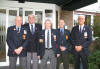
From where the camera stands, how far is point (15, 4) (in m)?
6.84

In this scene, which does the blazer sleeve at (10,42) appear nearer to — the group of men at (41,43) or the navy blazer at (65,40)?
the group of men at (41,43)

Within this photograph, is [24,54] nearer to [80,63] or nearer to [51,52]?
[51,52]

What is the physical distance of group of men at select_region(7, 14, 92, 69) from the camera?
142 inches

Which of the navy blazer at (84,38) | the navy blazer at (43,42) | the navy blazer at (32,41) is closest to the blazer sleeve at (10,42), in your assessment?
the navy blazer at (32,41)

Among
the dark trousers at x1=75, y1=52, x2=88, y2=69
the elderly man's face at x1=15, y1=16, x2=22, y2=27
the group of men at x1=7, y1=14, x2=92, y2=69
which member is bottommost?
the dark trousers at x1=75, y1=52, x2=88, y2=69

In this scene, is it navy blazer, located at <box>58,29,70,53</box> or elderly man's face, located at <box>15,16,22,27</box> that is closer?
elderly man's face, located at <box>15,16,22,27</box>

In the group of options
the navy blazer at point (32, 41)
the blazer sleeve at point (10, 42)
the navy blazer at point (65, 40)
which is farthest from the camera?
the navy blazer at point (65, 40)

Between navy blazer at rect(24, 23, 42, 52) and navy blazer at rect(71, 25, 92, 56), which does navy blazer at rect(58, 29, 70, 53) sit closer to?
navy blazer at rect(71, 25, 92, 56)

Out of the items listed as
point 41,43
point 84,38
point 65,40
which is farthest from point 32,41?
point 84,38

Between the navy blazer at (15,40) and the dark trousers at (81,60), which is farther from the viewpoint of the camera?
the dark trousers at (81,60)

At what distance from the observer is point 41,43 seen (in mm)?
3705

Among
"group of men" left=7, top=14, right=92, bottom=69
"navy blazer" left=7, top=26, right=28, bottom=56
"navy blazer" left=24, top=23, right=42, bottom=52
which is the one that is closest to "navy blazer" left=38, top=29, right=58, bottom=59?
"group of men" left=7, top=14, right=92, bottom=69

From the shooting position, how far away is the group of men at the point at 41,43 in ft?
11.8

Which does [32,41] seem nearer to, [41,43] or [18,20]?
[41,43]
